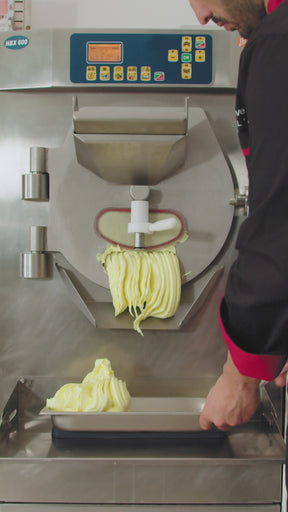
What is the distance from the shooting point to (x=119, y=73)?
1.18m

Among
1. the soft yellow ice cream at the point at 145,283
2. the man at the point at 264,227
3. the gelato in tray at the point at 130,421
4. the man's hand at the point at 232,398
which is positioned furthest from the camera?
the soft yellow ice cream at the point at 145,283

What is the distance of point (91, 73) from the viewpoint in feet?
3.88

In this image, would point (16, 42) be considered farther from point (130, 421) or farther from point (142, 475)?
point (142, 475)

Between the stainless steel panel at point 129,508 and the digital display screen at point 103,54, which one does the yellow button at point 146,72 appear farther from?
the stainless steel panel at point 129,508

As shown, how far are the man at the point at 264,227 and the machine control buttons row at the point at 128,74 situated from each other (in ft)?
1.35

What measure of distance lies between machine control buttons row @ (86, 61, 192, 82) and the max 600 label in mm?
168

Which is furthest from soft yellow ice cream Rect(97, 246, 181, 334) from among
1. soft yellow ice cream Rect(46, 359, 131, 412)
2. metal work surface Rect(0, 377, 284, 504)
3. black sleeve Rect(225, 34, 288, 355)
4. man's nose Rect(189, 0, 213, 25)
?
man's nose Rect(189, 0, 213, 25)

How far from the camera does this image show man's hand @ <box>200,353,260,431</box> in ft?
2.71

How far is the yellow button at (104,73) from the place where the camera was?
1.18 meters

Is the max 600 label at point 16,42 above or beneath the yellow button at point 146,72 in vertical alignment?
above

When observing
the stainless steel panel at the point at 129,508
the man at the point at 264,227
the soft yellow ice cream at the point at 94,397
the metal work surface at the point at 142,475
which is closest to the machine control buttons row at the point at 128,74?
the man at the point at 264,227

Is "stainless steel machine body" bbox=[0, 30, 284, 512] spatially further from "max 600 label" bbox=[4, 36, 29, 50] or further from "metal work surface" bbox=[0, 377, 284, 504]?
"metal work surface" bbox=[0, 377, 284, 504]

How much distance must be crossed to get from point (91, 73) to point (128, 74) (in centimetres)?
9

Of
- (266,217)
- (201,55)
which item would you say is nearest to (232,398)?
(266,217)
